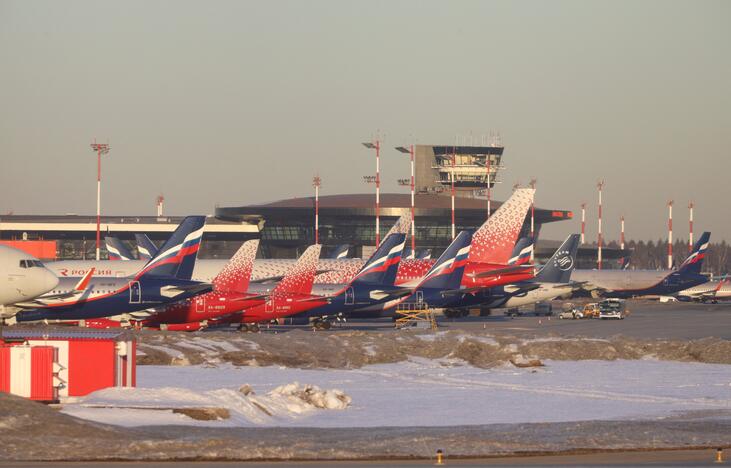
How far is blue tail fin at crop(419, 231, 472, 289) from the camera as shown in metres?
90.0

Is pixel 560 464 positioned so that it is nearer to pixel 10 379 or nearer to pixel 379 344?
pixel 10 379

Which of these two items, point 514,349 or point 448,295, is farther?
point 448,295

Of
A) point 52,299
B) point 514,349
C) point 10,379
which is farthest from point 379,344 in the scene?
point 10,379

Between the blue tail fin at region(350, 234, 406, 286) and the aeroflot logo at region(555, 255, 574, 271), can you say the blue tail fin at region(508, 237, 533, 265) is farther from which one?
the blue tail fin at region(350, 234, 406, 286)

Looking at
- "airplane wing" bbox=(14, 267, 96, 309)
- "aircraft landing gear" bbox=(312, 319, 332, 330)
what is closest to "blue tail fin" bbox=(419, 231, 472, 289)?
"aircraft landing gear" bbox=(312, 319, 332, 330)

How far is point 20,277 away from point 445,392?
681 inches

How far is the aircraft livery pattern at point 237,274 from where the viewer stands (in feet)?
261

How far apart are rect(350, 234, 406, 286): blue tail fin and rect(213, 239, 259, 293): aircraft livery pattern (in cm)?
833

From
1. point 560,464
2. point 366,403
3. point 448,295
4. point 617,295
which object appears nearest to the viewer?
point 560,464

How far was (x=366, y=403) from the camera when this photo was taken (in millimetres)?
41656

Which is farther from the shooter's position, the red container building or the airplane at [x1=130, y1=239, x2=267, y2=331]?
the airplane at [x1=130, y1=239, x2=267, y2=331]

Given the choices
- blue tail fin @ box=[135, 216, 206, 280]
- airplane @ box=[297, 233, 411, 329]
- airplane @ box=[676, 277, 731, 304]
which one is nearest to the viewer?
blue tail fin @ box=[135, 216, 206, 280]

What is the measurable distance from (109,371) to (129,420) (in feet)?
18.3

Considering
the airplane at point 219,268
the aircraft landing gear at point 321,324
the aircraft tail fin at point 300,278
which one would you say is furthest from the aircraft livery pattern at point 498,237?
the aircraft tail fin at point 300,278
